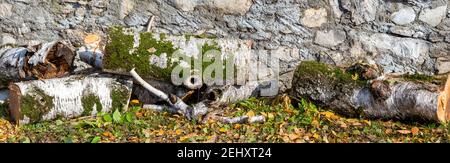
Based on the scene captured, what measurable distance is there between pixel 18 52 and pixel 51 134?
112 cm

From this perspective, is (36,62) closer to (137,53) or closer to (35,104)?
(35,104)

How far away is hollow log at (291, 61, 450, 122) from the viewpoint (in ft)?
15.0

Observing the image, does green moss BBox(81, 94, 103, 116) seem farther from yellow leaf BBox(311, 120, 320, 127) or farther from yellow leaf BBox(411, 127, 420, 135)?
yellow leaf BBox(411, 127, 420, 135)

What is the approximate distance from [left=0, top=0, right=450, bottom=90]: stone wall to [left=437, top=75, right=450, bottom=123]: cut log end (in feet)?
2.70

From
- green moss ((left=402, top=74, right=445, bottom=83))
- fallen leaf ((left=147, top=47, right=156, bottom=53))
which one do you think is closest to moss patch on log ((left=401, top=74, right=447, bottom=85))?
green moss ((left=402, top=74, right=445, bottom=83))

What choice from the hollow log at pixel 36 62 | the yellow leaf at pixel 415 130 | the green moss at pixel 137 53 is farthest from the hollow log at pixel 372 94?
the hollow log at pixel 36 62

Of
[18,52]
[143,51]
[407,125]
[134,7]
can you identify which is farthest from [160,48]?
[407,125]

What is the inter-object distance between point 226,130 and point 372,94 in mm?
1201

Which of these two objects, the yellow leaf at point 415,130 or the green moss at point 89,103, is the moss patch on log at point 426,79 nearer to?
the yellow leaf at point 415,130

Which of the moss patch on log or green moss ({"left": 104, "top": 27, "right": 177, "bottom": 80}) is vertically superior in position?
green moss ({"left": 104, "top": 27, "right": 177, "bottom": 80})

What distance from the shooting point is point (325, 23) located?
18.2 feet

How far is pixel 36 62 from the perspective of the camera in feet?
16.2

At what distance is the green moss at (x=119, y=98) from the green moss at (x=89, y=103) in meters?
0.12

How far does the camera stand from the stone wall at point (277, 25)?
548 centimetres
